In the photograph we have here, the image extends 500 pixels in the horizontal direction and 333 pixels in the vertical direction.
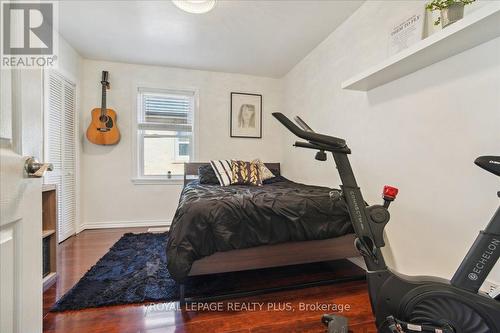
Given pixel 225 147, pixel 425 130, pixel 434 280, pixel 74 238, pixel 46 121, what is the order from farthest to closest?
pixel 225 147 → pixel 74 238 → pixel 46 121 → pixel 425 130 → pixel 434 280

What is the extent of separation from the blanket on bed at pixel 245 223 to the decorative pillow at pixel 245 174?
1053 millimetres

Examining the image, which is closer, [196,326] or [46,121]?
[196,326]

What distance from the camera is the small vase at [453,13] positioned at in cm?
122

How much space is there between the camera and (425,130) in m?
1.54

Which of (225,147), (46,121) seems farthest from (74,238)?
(225,147)

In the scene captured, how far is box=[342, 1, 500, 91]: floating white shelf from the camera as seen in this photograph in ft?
3.39

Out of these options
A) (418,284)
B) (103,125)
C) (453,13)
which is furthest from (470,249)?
(103,125)

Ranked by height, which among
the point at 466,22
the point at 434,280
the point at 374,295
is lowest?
the point at 374,295

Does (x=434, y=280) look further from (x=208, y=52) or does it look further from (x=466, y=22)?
(x=208, y=52)

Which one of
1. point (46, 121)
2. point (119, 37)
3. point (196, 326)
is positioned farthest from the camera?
point (119, 37)

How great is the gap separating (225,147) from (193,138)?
1.66 feet

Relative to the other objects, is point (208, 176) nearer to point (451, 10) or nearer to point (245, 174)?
point (245, 174)

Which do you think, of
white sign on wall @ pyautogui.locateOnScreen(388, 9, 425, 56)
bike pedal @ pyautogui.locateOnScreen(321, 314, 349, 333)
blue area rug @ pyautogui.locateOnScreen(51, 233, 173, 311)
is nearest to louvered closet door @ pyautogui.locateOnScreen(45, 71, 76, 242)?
blue area rug @ pyautogui.locateOnScreen(51, 233, 173, 311)

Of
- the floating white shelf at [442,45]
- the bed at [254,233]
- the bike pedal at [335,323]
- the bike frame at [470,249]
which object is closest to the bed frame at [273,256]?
the bed at [254,233]
